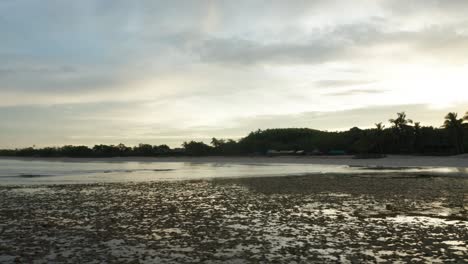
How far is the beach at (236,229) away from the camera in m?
11.9

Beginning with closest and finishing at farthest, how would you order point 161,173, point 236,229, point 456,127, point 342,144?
point 236,229
point 161,173
point 456,127
point 342,144

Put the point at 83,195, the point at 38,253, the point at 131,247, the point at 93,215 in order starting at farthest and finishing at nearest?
the point at 83,195 → the point at 93,215 → the point at 131,247 → the point at 38,253

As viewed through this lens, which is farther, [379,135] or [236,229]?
[379,135]

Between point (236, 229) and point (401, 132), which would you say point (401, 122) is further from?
point (236, 229)

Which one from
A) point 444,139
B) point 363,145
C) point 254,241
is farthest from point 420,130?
point 254,241

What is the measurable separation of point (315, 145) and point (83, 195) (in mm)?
117608

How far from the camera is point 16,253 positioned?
12.2 metres

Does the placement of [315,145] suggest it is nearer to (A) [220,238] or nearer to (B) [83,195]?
(B) [83,195]

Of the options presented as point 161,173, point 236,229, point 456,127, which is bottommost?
point 236,229

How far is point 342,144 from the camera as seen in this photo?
5094 inches

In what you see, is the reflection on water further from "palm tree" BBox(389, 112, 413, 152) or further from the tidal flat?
"palm tree" BBox(389, 112, 413, 152)

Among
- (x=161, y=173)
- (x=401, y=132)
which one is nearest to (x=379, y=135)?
(x=401, y=132)

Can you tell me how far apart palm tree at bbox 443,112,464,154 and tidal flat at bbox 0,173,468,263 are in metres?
82.9

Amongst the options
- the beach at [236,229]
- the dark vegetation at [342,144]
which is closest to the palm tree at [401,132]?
the dark vegetation at [342,144]
